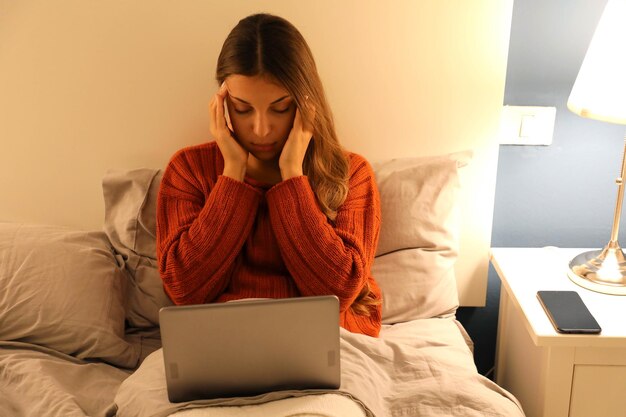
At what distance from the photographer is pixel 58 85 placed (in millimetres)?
1623

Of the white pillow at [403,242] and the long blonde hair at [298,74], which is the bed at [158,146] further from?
the long blonde hair at [298,74]

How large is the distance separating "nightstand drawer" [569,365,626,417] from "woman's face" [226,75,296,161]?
75 cm

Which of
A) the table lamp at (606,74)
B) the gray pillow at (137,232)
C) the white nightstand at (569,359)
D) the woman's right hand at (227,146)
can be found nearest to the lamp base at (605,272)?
the white nightstand at (569,359)

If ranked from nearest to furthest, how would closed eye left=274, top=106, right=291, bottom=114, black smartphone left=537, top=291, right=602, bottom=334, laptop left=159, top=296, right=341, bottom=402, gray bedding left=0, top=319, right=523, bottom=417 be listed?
laptop left=159, top=296, right=341, bottom=402
gray bedding left=0, top=319, right=523, bottom=417
black smartphone left=537, top=291, right=602, bottom=334
closed eye left=274, top=106, right=291, bottom=114

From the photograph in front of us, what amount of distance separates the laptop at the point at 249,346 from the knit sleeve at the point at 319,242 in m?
0.26

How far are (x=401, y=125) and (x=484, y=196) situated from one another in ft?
0.89

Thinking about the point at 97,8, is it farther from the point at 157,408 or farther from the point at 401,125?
the point at 157,408

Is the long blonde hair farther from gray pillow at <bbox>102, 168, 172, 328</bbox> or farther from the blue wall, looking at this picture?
the blue wall

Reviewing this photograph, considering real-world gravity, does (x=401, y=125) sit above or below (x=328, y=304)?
above

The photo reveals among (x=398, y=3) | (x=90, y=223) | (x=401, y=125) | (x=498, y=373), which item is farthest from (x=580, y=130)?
(x=90, y=223)

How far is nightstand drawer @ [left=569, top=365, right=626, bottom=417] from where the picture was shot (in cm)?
127

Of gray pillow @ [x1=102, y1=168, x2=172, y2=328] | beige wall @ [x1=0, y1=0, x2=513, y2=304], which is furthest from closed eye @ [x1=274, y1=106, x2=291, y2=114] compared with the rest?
gray pillow @ [x1=102, y1=168, x2=172, y2=328]

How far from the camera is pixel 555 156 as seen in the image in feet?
5.29

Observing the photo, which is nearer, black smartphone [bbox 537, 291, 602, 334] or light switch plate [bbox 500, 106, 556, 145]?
black smartphone [bbox 537, 291, 602, 334]
